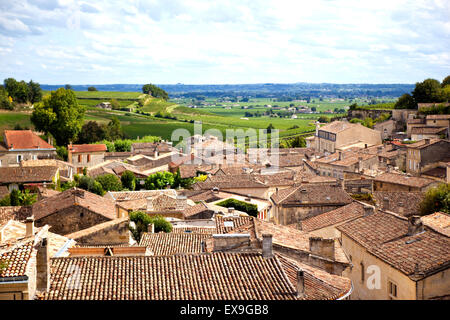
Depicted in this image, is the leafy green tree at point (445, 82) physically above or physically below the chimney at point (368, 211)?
above

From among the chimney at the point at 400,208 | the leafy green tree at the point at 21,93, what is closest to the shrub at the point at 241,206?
the chimney at the point at 400,208

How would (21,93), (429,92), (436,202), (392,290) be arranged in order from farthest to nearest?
(21,93) → (429,92) → (436,202) → (392,290)

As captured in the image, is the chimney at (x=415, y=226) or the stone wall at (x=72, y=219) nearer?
the chimney at (x=415, y=226)

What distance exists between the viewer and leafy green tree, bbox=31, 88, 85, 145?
5766cm

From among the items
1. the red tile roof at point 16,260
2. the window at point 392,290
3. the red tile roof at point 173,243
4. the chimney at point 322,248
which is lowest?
the window at point 392,290

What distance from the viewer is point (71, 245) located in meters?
14.9

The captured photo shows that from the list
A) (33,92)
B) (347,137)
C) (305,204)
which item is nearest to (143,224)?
(305,204)

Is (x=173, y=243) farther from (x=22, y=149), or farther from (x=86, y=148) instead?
(x=86, y=148)

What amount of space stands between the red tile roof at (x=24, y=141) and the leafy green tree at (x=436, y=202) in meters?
37.5

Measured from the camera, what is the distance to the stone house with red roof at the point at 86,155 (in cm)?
5972

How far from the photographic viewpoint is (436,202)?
24.7 m

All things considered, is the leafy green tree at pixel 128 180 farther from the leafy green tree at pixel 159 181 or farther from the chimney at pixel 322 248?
the chimney at pixel 322 248

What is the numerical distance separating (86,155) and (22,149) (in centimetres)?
1058
